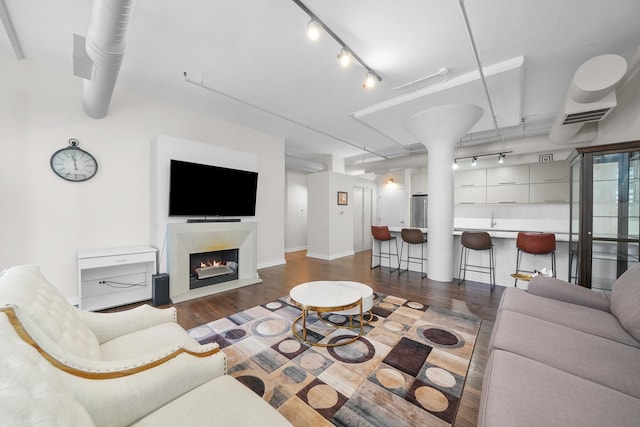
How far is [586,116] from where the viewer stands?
3121mm

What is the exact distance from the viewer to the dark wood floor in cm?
192

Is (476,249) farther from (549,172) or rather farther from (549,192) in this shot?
(549,172)

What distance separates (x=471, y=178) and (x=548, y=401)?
20.7 ft

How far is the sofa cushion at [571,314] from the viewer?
5.27 feet

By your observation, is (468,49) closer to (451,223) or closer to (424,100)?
(424,100)

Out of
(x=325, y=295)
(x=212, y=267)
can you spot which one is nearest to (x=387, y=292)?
(x=325, y=295)

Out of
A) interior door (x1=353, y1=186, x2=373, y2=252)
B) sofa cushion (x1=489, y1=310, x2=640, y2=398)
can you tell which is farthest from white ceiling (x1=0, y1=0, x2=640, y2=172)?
interior door (x1=353, y1=186, x2=373, y2=252)

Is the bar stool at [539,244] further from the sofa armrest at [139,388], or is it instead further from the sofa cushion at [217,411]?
the sofa armrest at [139,388]

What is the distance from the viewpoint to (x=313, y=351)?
2156 mm

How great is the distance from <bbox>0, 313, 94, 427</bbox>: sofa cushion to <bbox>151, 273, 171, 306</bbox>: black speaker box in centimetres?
274

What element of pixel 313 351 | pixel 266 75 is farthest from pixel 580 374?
pixel 266 75

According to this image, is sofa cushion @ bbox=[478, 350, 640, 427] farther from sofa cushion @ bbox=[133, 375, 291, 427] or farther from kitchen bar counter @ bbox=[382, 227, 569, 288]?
kitchen bar counter @ bbox=[382, 227, 569, 288]

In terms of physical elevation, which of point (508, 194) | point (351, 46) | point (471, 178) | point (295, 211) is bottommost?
point (295, 211)

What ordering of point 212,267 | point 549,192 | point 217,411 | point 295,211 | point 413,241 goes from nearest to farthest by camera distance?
point 217,411
point 212,267
point 413,241
point 549,192
point 295,211
